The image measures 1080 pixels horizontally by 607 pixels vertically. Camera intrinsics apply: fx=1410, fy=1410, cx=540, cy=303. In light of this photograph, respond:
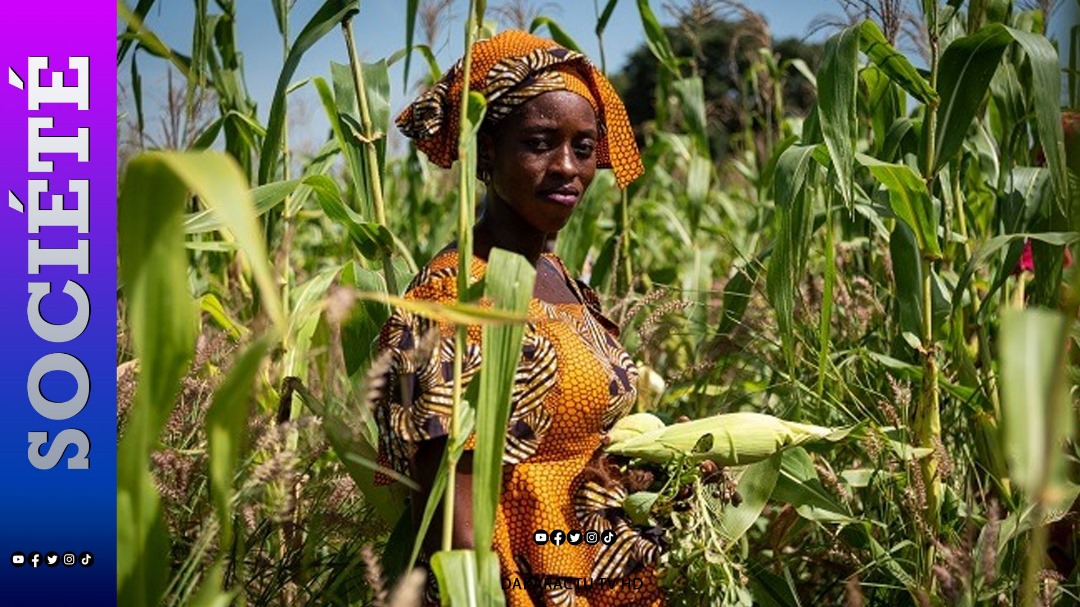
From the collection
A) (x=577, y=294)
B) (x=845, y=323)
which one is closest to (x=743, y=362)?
(x=845, y=323)

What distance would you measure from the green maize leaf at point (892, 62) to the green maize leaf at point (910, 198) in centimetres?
11

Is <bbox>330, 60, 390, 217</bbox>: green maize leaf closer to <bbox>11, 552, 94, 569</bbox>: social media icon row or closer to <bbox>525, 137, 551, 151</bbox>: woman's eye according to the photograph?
<bbox>525, 137, 551, 151</bbox>: woman's eye

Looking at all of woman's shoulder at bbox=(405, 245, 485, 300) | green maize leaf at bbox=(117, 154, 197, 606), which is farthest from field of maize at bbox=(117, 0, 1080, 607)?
woman's shoulder at bbox=(405, 245, 485, 300)

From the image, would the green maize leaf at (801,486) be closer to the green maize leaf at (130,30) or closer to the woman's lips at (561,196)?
the woman's lips at (561,196)

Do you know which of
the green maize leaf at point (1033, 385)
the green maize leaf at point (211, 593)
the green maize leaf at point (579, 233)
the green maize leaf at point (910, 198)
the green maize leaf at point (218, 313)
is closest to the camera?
the green maize leaf at point (1033, 385)

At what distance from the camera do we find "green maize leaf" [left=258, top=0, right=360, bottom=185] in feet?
5.88

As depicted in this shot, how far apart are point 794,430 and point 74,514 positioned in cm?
93

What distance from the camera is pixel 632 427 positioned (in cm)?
189

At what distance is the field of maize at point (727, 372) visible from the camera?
4.26ft

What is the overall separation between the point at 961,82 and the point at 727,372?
1.06m

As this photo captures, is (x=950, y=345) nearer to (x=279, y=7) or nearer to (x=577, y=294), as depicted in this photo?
(x=577, y=294)

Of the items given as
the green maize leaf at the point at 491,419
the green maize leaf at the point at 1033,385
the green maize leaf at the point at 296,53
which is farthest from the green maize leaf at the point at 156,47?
the green maize leaf at the point at 1033,385

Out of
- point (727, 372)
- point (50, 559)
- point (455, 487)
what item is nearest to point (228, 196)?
point (50, 559)

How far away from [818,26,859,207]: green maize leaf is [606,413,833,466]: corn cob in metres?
0.33
